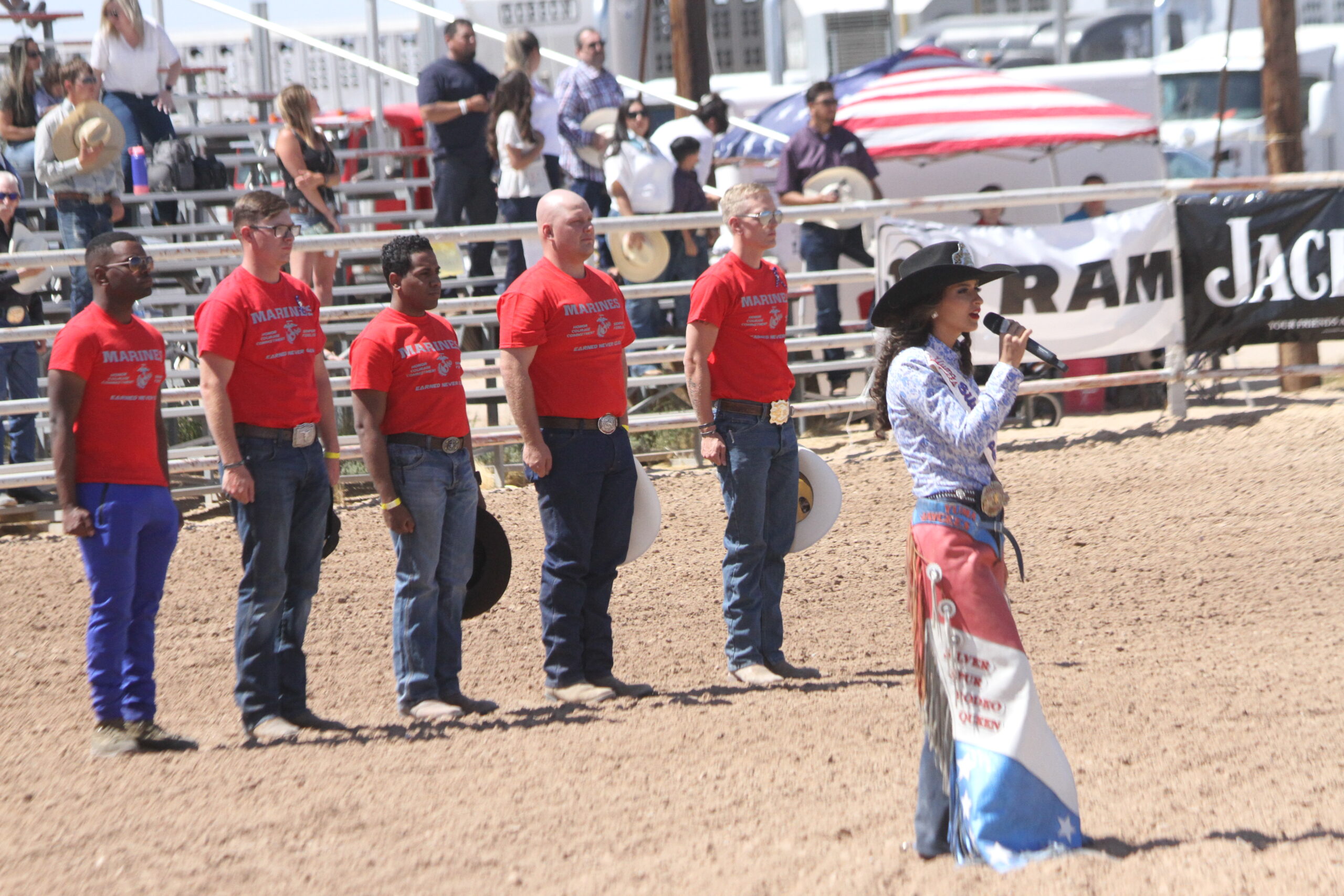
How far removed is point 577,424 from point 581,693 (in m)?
1.15

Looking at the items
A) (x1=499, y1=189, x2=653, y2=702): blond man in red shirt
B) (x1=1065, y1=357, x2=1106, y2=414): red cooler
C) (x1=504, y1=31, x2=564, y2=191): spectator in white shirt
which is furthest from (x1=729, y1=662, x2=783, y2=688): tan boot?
(x1=1065, y1=357, x2=1106, y2=414): red cooler

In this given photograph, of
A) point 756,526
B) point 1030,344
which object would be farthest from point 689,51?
point 1030,344

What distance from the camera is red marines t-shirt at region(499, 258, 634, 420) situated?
20.9 ft

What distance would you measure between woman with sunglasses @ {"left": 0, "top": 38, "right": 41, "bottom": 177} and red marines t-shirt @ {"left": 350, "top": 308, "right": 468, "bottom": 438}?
822 centimetres

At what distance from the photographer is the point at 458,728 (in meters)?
6.31

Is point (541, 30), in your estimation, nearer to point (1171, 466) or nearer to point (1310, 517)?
point (1171, 466)

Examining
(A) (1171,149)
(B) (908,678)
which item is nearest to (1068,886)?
(B) (908,678)

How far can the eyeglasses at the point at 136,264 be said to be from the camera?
5934mm

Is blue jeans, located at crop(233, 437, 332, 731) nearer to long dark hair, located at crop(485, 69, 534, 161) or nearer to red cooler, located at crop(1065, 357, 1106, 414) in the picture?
long dark hair, located at crop(485, 69, 534, 161)

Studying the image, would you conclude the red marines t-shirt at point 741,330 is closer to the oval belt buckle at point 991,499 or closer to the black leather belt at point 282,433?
the black leather belt at point 282,433

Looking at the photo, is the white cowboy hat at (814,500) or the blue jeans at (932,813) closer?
the blue jeans at (932,813)

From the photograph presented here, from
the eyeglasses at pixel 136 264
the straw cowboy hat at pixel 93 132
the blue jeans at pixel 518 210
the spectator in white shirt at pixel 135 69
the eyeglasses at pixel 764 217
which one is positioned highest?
the spectator in white shirt at pixel 135 69

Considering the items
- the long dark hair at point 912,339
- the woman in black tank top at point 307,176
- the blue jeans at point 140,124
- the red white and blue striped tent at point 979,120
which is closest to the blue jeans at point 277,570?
the long dark hair at point 912,339

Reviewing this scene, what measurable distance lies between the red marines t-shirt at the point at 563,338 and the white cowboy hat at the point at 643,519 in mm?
428
